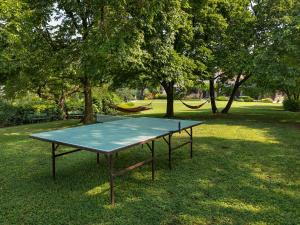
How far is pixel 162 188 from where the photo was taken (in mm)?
4145

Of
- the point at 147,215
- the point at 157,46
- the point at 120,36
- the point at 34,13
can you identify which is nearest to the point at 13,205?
the point at 147,215

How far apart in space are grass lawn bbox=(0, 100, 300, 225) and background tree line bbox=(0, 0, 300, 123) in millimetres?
3751

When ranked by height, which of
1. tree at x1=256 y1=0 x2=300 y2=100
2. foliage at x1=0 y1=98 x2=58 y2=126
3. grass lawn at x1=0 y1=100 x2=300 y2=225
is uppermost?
tree at x1=256 y1=0 x2=300 y2=100

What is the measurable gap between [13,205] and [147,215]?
194cm

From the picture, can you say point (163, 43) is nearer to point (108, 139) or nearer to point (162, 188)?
point (108, 139)

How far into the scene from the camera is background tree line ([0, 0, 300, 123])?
26.7 feet

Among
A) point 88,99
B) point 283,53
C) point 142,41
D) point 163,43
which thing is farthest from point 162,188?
point 283,53

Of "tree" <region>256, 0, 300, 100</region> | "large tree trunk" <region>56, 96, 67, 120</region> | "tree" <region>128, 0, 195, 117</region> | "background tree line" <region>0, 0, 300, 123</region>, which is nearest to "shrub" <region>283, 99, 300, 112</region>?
"background tree line" <region>0, 0, 300, 123</region>

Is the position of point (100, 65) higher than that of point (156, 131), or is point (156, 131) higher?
point (100, 65)

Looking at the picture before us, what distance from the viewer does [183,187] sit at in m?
4.17

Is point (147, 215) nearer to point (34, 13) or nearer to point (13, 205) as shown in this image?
point (13, 205)

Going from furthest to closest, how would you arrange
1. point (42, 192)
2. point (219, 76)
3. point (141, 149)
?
1. point (219, 76)
2. point (141, 149)
3. point (42, 192)

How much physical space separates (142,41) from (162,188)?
5593 mm

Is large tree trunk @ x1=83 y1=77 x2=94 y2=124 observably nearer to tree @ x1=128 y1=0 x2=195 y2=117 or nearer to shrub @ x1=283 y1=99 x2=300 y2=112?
tree @ x1=128 y1=0 x2=195 y2=117
